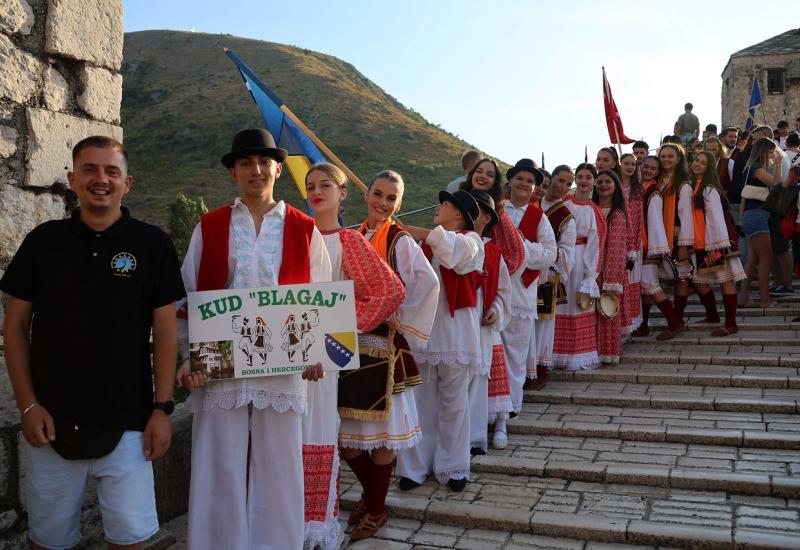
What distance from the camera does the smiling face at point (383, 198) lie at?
4.61 m

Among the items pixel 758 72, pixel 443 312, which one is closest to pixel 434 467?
pixel 443 312

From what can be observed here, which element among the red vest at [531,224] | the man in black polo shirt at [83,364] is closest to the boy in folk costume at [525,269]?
the red vest at [531,224]

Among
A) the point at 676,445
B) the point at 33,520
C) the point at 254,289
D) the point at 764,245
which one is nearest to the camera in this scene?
the point at 33,520

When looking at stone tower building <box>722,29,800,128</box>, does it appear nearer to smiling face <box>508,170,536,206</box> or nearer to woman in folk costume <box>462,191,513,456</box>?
smiling face <box>508,170,536,206</box>

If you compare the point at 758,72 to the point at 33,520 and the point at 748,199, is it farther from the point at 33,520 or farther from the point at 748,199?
Result: the point at 33,520

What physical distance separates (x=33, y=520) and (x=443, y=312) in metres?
2.96

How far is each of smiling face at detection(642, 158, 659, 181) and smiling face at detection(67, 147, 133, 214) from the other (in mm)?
7179

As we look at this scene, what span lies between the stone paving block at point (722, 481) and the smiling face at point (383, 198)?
8.44 ft

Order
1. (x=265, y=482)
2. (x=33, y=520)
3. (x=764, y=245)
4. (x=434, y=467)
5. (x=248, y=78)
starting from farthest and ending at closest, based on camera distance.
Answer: (x=764, y=245) < (x=248, y=78) < (x=434, y=467) < (x=265, y=482) < (x=33, y=520)

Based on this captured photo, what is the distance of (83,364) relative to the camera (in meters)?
2.99

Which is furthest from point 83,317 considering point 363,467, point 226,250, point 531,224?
point 531,224

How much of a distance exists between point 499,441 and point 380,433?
177cm

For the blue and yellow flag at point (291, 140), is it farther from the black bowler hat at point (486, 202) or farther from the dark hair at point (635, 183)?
the dark hair at point (635, 183)

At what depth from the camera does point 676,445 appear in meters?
5.78
